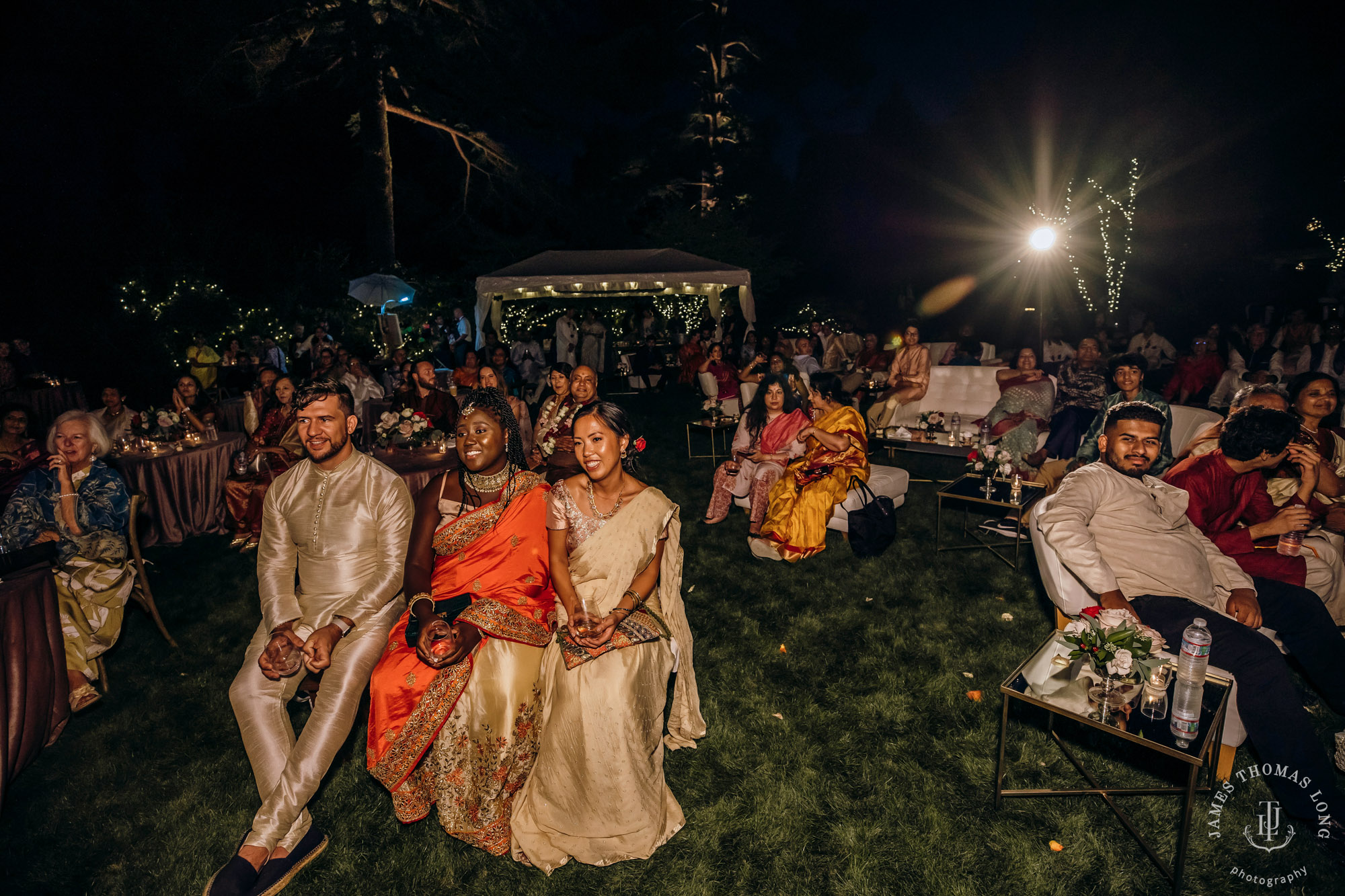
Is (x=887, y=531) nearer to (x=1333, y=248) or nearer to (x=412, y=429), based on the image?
(x=412, y=429)

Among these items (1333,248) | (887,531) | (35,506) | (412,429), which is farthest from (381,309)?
(1333,248)

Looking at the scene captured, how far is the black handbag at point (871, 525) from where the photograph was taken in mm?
5688

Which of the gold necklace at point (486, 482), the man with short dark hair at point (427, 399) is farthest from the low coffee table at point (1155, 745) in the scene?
the man with short dark hair at point (427, 399)

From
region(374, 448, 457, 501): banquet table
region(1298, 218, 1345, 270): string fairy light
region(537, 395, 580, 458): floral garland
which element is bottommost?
region(374, 448, 457, 501): banquet table

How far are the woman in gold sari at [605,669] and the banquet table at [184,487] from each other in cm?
523

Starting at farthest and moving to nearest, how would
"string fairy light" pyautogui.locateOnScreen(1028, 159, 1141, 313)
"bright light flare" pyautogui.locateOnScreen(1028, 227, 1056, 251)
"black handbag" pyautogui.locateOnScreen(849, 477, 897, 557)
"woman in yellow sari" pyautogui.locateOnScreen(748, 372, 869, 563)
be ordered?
"string fairy light" pyautogui.locateOnScreen(1028, 159, 1141, 313), "bright light flare" pyautogui.locateOnScreen(1028, 227, 1056, 251), "woman in yellow sari" pyautogui.locateOnScreen(748, 372, 869, 563), "black handbag" pyautogui.locateOnScreen(849, 477, 897, 557)

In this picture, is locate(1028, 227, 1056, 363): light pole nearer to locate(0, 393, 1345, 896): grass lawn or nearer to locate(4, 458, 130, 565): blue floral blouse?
locate(0, 393, 1345, 896): grass lawn

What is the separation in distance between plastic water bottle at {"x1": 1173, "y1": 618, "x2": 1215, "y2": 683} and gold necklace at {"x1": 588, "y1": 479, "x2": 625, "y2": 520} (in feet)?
7.61

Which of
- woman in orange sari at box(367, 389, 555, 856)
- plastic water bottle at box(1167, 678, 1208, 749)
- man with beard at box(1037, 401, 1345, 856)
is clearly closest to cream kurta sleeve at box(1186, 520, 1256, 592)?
man with beard at box(1037, 401, 1345, 856)

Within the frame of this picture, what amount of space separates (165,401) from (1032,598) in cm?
1725

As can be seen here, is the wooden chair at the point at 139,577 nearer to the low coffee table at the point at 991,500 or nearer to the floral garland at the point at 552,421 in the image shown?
the floral garland at the point at 552,421

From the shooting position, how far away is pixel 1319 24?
67.4ft

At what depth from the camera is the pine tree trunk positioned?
1659 centimetres

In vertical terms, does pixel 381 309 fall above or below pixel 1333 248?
below
